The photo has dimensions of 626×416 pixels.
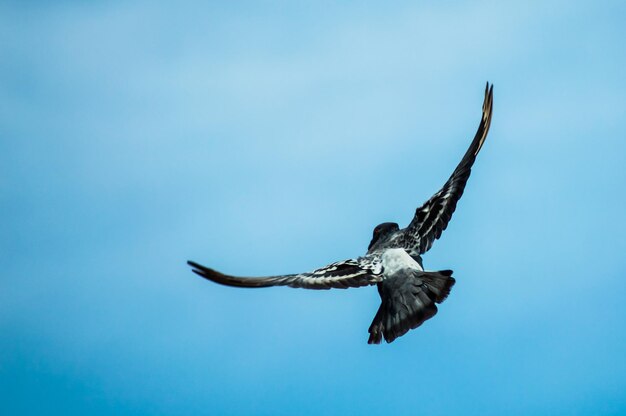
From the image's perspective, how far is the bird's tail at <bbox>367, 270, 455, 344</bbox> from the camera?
1187 centimetres

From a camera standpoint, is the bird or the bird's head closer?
the bird

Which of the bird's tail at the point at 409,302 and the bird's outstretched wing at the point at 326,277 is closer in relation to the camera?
the bird's outstretched wing at the point at 326,277

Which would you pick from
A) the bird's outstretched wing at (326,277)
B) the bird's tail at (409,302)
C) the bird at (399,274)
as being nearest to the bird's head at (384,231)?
the bird at (399,274)

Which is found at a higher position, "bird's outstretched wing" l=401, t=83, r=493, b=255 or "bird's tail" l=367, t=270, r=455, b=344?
"bird's outstretched wing" l=401, t=83, r=493, b=255

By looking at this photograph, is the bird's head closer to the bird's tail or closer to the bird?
the bird

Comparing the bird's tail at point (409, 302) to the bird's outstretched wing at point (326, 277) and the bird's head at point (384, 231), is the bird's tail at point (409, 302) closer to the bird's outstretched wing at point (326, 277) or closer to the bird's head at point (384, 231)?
the bird's outstretched wing at point (326, 277)

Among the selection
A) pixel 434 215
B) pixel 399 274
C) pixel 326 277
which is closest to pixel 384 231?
pixel 434 215

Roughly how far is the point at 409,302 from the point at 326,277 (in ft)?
3.82

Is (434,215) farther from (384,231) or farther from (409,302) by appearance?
(409,302)

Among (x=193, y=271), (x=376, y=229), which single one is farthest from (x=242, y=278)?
(x=376, y=229)

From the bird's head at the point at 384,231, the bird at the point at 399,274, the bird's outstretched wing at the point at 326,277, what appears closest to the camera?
the bird's outstretched wing at the point at 326,277

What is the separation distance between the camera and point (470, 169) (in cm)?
1407

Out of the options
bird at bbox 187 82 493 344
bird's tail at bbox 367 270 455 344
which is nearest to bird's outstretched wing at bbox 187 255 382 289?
bird at bbox 187 82 493 344

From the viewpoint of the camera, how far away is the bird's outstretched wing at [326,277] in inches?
445
